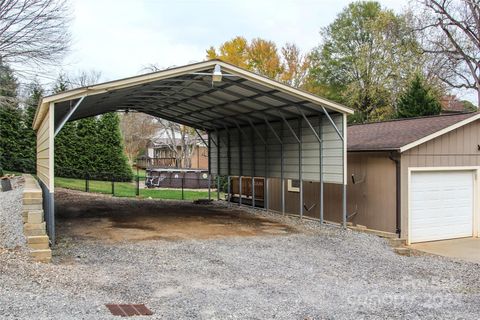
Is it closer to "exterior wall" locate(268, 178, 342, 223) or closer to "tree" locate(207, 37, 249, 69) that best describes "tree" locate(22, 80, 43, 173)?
"exterior wall" locate(268, 178, 342, 223)

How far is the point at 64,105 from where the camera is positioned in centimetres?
938

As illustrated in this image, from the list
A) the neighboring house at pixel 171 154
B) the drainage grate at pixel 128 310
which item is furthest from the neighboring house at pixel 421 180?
the neighboring house at pixel 171 154

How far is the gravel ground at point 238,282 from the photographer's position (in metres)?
Answer: 4.97

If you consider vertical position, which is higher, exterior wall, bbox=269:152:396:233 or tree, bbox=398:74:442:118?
tree, bbox=398:74:442:118

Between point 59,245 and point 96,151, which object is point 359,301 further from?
point 96,151

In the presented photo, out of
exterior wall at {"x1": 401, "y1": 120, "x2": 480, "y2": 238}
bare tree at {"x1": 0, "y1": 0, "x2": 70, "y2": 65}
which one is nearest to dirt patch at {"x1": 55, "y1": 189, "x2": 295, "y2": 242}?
exterior wall at {"x1": 401, "y1": 120, "x2": 480, "y2": 238}

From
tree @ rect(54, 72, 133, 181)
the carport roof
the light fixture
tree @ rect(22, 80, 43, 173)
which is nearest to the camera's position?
the carport roof

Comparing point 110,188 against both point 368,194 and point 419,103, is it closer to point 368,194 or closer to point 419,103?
point 368,194

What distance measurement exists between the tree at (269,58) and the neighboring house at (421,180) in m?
21.8

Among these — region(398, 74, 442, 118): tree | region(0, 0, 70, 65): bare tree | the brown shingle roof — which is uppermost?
region(0, 0, 70, 65): bare tree

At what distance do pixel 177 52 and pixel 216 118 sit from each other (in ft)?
97.0

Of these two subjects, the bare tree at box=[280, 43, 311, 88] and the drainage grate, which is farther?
the bare tree at box=[280, 43, 311, 88]

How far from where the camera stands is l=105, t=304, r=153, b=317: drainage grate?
15.3ft

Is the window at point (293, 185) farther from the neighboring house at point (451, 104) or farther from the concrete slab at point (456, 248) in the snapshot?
the neighboring house at point (451, 104)
